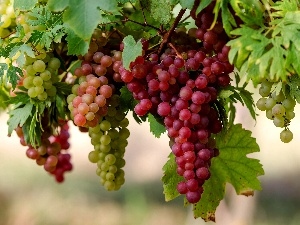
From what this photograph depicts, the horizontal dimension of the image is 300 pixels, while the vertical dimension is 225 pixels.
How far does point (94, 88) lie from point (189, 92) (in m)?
0.14

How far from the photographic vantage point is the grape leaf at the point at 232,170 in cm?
87

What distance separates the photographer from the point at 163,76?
2.27 feet

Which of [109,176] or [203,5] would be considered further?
[109,176]

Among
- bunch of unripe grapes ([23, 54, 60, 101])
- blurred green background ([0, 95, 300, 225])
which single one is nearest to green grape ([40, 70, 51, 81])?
bunch of unripe grapes ([23, 54, 60, 101])

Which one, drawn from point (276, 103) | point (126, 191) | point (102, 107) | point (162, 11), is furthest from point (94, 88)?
point (126, 191)

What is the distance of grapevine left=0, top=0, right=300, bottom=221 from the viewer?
65cm

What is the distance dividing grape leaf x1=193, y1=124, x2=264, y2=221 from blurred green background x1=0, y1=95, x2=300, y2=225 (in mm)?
2171

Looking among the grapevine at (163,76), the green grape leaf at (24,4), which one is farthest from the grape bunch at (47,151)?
the green grape leaf at (24,4)

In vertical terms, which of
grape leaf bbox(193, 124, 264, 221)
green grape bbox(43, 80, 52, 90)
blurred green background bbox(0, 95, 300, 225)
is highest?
green grape bbox(43, 80, 52, 90)

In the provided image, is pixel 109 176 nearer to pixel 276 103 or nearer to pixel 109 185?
pixel 109 185

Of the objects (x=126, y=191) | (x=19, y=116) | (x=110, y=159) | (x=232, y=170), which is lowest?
(x=126, y=191)

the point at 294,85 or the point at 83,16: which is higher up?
the point at 83,16

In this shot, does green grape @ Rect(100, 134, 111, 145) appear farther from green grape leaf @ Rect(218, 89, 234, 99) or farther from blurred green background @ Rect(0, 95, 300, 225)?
blurred green background @ Rect(0, 95, 300, 225)

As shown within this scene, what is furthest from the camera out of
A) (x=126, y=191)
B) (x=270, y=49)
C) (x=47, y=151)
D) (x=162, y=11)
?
(x=126, y=191)
